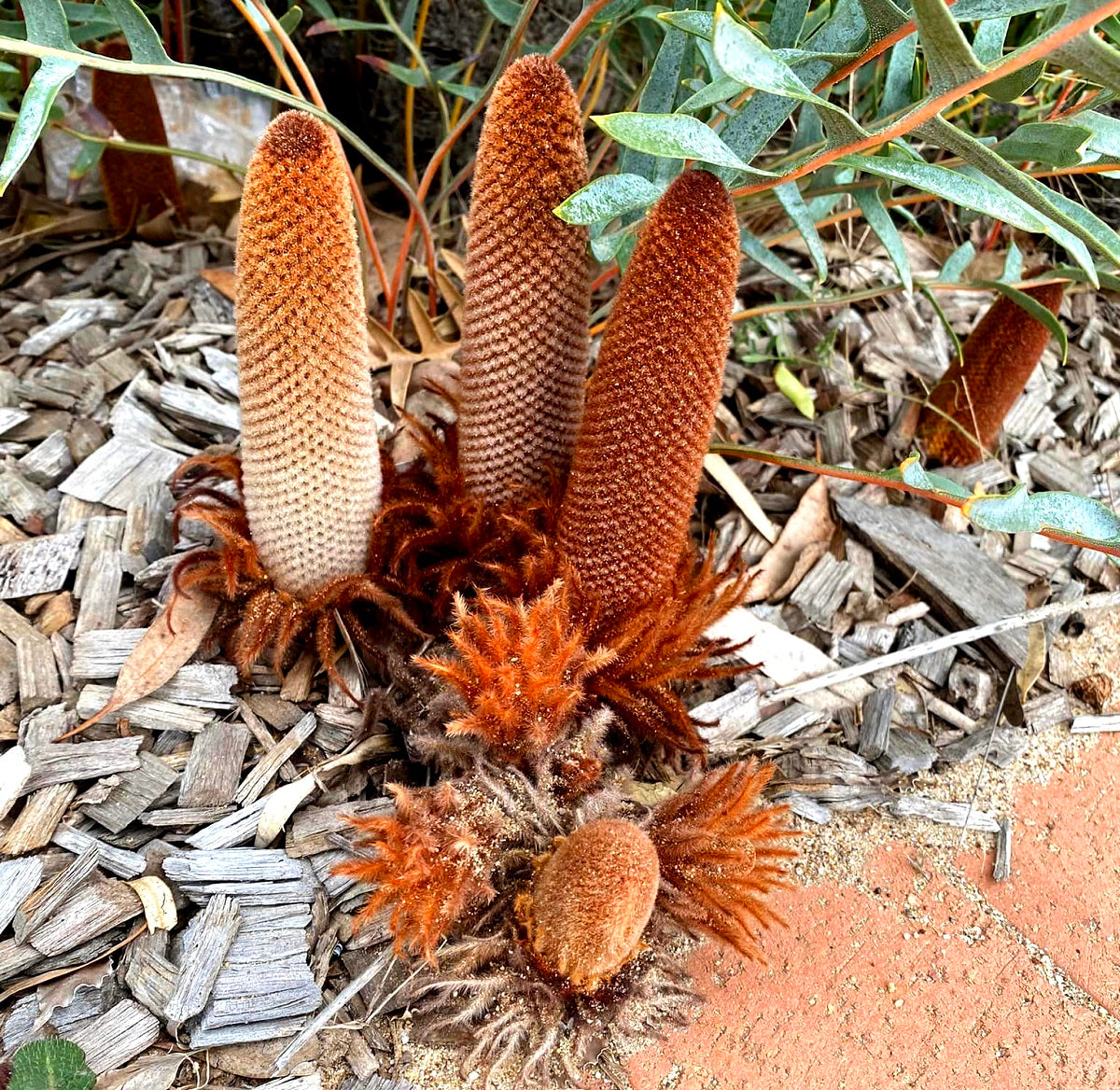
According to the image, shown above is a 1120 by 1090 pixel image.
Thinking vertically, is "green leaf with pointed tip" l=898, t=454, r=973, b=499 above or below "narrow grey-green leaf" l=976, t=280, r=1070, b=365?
below

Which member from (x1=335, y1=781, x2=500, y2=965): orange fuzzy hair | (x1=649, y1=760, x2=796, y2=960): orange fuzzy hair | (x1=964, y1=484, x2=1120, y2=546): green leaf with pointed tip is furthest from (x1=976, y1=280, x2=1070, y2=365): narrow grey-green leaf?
(x1=335, y1=781, x2=500, y2=965): orange fuzzy hair

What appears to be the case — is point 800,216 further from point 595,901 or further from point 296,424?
point 595,901

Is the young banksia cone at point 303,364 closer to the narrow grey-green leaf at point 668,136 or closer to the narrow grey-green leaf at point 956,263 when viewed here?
the narrow grey-green leaf at point 668,136

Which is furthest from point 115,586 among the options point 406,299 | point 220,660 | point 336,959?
point 406,299

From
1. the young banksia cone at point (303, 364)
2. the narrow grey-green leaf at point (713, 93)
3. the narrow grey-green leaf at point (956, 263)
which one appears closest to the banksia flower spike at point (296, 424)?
the young banksia cone at point (303, 364)

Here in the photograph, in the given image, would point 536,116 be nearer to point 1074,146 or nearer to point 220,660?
point 1074,146

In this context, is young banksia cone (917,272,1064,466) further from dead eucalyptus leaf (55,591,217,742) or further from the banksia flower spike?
dead eucalyptus leaf (55,591,217,742)
